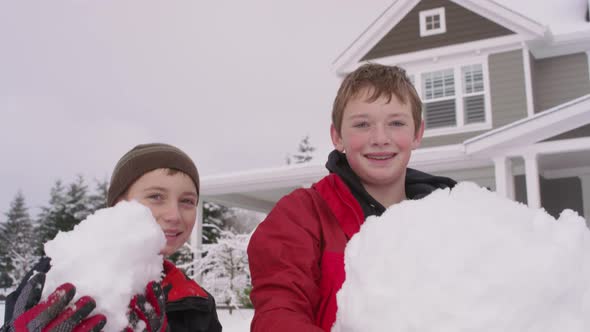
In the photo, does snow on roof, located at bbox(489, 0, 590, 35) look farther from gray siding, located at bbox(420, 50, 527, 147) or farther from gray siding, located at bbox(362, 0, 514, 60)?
gray siding, located at bbox(420, 50, 527, 147)

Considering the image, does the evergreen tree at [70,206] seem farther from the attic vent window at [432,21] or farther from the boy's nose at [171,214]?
the boy's nose at [171,214]

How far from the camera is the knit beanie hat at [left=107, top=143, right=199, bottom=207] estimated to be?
7.55ft

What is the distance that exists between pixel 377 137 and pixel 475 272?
0.95m

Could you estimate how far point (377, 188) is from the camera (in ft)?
6.50

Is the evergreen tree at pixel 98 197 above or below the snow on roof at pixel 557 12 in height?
below

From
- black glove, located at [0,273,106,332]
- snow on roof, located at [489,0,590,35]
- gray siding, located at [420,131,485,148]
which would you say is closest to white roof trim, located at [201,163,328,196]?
gray siding, located at [420,131,485,148]

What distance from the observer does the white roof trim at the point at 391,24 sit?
11.9 meters

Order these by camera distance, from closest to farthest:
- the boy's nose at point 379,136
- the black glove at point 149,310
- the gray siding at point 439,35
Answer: the black glove at point 149,310
the boy's nose at point 379,136
the gray siding at point 439,35

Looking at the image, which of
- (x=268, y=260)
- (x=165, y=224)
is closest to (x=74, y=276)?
(x=268, y=260)

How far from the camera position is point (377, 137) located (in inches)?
70.9

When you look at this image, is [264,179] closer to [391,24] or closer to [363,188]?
[391,24]

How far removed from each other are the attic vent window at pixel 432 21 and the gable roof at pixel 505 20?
0.37 m

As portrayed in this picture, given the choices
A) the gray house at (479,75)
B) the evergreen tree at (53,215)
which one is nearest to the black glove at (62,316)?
the gray house at (479,75)

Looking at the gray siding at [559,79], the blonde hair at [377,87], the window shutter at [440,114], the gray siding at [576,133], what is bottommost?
the gray siding at [576,133]
